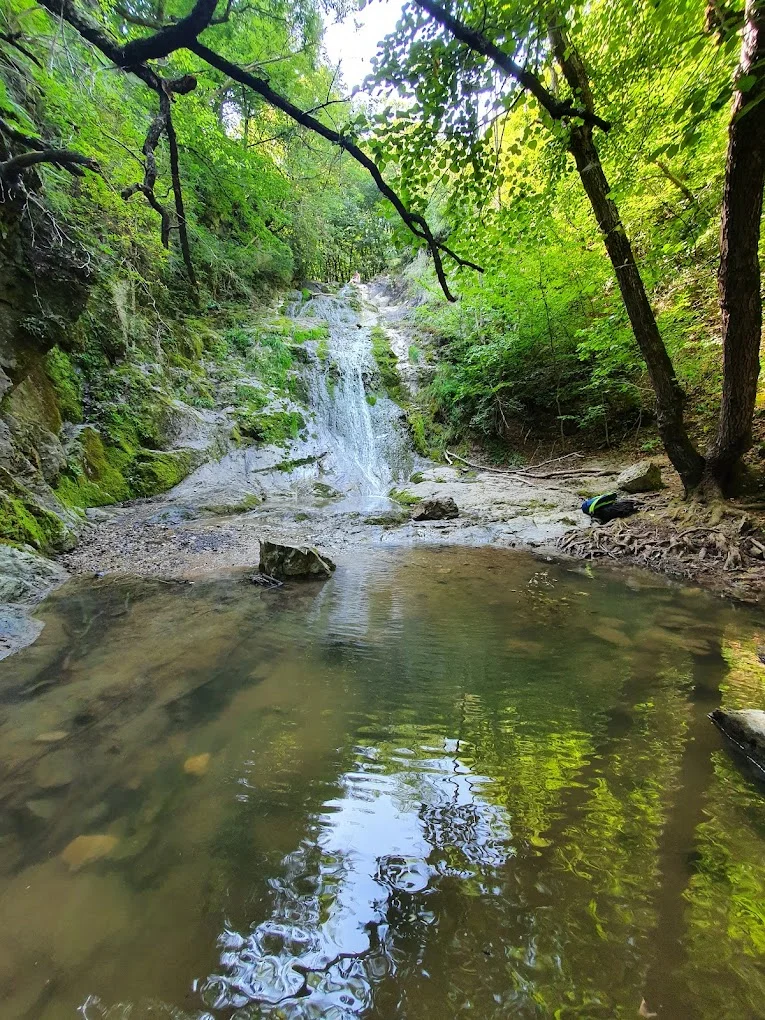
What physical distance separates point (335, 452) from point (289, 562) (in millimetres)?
7732

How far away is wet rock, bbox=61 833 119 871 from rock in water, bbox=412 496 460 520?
7430mm

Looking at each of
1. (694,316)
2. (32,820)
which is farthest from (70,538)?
(694,316)

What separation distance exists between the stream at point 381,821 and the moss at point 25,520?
227cm

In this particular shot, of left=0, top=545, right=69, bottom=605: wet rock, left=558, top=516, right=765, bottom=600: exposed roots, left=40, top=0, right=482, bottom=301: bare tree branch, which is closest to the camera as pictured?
left=40, top=0, right=482, bottom=301: bare tree branch

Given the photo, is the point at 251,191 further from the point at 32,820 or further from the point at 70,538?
the point at 32,820

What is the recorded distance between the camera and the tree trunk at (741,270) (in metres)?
4.68

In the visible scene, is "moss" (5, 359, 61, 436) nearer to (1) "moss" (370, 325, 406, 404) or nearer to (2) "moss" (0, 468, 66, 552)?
(2) "moss" (0, 468, 66, 552)

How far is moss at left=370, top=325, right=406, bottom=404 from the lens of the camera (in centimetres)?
1568

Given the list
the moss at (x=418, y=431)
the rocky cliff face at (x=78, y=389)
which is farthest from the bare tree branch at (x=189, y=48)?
the moss at (x=418, y=431)

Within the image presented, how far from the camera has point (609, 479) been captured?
955 cm

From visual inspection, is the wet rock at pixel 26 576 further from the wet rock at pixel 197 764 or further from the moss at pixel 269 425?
the moss at pixel 269 425

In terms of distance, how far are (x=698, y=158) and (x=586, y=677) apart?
9552 millimetres

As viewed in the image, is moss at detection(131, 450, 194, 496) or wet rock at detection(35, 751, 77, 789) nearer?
wet rock at detection(35, 751, 77, 789)

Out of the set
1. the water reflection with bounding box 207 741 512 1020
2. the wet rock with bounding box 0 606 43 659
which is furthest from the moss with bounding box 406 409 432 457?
the water reflection with bounding box 207 741 512 1020
